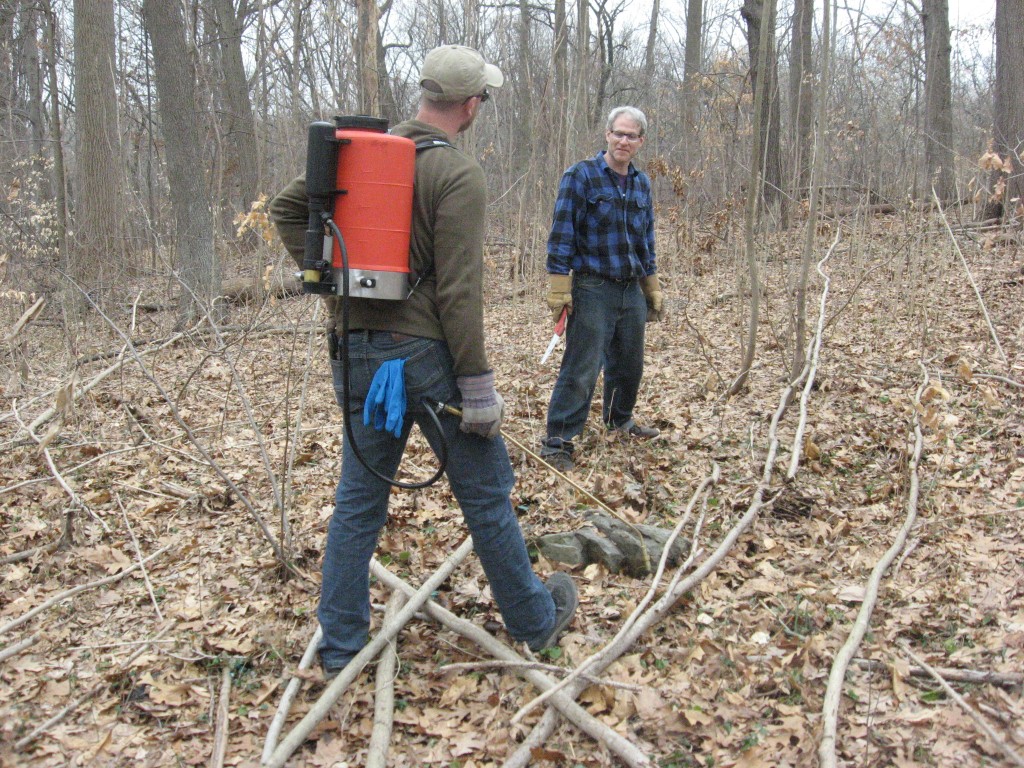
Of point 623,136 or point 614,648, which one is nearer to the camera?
point 614,648

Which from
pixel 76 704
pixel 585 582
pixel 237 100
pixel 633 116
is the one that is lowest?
pixel 76 704

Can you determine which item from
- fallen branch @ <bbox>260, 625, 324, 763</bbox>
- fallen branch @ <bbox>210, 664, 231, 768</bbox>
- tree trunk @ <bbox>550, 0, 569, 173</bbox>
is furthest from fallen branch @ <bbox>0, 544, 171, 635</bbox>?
tree trunk @ <bbox>550, 0, 569, 173</bbox>

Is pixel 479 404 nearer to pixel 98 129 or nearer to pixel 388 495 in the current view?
pixel 388 495

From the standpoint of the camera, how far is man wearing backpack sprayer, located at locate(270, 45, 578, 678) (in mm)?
2395

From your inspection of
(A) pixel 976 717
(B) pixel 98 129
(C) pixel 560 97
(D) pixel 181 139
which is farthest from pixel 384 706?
(B) pixel 98 129

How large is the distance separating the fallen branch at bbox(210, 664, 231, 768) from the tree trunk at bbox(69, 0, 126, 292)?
7310 millimetres

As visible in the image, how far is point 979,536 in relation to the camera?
3.68 meters

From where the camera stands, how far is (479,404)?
250 centimetres

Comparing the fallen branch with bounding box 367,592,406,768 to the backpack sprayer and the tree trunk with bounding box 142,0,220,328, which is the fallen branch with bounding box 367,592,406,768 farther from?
the tree trunk with bounding box 142,0,220,328

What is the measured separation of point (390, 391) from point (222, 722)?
121 cm

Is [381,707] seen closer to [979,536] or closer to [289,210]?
[289,210]

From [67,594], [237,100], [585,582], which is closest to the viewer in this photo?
[67,594]

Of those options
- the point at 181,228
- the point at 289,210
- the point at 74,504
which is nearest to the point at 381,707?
the point at 289,210

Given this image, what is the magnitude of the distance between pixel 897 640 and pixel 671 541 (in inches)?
36.2
